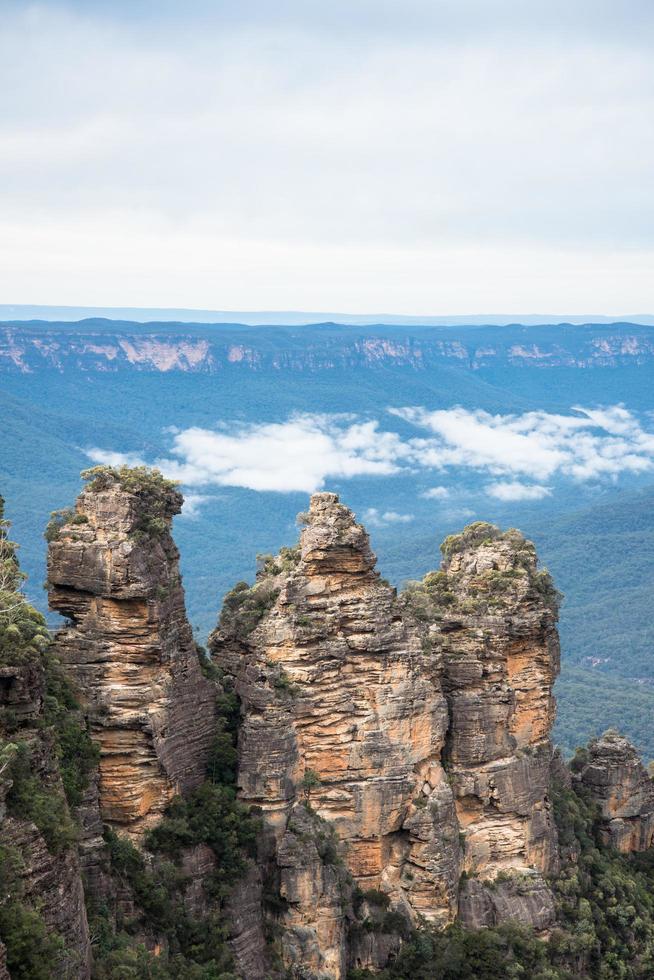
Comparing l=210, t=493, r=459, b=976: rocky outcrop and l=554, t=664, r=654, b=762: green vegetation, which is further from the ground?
l=210, t=493, r=459, b=976: rocky outcrop

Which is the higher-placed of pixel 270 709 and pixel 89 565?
pixel 89 565

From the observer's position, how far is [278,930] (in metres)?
39.8

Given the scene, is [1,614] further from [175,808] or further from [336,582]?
[336,582]

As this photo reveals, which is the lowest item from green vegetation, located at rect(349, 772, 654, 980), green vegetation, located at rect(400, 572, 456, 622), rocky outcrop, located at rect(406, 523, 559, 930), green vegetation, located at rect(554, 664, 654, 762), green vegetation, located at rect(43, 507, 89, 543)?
green vegetation, located at rect(554, 664, 654, 762)

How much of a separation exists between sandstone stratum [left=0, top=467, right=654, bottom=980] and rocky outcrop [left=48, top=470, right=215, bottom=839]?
0.06 meters

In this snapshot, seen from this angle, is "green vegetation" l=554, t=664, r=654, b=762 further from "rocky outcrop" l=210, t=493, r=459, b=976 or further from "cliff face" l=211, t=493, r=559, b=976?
"rocky outcrop" l=210, t=493, r=459, b=976

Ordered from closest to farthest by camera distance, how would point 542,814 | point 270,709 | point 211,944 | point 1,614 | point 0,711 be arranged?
point 0,711 < point 1,614 < point 211,944 < point 270,709 < point 542,814

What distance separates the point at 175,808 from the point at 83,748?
14.0 ft

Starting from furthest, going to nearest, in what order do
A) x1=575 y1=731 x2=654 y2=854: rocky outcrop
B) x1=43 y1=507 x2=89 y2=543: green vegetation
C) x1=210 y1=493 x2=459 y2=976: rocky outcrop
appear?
x1=575 y1=731 x2=654 y2=854: rocky outcrop < x1=210 y1=493 x2=459 y2=976: rocky outcrop < x1=43 y1=507 x2=89 y2=543: green vegetation

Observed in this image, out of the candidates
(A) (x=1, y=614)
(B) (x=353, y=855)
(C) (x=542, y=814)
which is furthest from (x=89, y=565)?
(C) (x=542, y=814)

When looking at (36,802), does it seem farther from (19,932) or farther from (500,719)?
(500,719)

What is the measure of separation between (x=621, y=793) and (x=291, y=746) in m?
19.4

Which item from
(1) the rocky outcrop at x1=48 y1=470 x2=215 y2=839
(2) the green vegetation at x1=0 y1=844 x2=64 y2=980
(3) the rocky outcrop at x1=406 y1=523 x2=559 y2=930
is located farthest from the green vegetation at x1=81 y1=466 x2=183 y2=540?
(2) the green vegetation at x1=0 y1=844 x2=64 y2=980

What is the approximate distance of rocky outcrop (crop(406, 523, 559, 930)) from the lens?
4512cm
